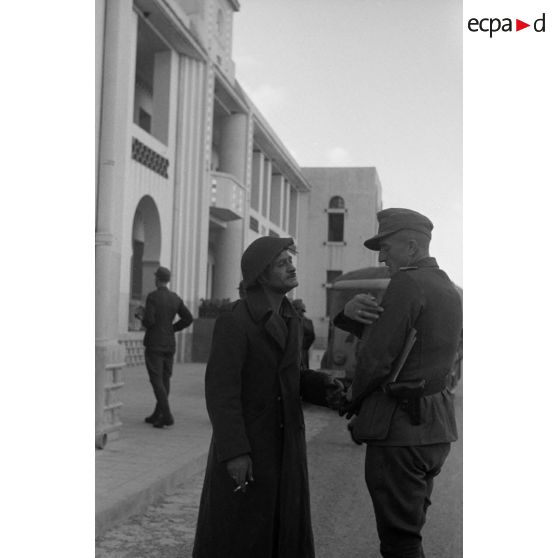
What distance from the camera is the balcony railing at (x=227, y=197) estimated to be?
113 inches

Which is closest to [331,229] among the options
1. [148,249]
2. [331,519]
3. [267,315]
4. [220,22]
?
[267,315]

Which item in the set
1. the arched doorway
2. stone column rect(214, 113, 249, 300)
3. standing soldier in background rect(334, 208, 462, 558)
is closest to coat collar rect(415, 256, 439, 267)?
standing soldier in background rect(334, 208, 462, 558)

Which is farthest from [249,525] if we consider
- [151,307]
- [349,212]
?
[151,307]

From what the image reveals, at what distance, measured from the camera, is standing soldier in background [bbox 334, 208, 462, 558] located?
2244mm

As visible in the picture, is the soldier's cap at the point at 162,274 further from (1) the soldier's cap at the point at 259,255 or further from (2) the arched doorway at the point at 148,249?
(1) the soldier's cap at the point at 259,255

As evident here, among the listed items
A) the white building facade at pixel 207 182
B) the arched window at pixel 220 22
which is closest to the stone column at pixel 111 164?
the white building facade at pixel 207 182

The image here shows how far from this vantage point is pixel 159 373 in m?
5.66

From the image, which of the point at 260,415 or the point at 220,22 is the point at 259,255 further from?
the point at 220,22

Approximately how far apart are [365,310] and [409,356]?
7.6 inches

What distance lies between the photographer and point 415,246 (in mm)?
2371

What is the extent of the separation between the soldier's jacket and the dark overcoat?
0.21 m

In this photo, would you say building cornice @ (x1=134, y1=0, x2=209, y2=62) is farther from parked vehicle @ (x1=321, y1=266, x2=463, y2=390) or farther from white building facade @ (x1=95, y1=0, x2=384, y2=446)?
parked vehicle @ (x1=321, y1=266, x2=463, y2=390)
